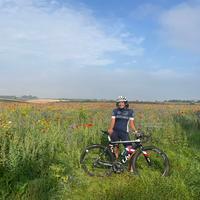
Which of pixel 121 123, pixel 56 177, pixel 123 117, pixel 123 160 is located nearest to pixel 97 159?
pixel 123 160

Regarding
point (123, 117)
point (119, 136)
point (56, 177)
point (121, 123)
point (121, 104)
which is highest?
point (121, 104)

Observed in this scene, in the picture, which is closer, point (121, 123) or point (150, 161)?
point (150, 161)

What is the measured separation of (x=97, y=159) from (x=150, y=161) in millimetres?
1326

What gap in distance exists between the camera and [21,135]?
8719 mm

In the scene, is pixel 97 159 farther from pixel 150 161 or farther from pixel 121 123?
pixel 150 161

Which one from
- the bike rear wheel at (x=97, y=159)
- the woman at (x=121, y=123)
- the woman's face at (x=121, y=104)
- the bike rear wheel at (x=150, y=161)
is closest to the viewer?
the bike rear wheel at (x=150, y=161)

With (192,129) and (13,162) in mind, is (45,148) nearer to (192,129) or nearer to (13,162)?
(13,162)

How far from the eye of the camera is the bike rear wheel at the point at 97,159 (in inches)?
370

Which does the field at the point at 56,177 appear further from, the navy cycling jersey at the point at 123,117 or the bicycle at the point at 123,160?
the navy cycling jersey at the point at 123,117

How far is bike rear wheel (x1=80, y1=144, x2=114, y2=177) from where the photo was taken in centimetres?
939

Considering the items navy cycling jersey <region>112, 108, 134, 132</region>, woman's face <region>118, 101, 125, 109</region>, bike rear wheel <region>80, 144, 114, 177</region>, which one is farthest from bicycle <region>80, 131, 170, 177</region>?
woman's face <region>118, 101, 125, 109</region>

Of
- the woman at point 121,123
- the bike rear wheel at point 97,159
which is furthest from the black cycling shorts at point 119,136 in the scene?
the bike rear wheel at point 97,159

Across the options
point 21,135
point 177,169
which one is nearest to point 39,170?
point 21,135

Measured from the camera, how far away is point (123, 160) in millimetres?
9484
